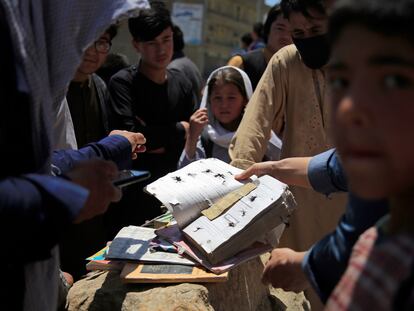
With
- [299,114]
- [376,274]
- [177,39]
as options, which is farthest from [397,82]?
[177,39]

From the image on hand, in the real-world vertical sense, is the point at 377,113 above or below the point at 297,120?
above

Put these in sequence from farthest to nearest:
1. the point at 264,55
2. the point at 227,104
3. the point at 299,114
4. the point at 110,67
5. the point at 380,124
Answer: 1. the point at 110,67
2. the point at 264,55
3. the point at 227,104
4. the point at 299,114
5. the point at 380,124

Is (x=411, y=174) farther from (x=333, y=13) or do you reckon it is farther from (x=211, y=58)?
(x=211, y=58)

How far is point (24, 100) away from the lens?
112 cm

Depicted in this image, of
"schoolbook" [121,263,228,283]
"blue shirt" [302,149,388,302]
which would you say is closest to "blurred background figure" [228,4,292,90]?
"schoolbook" [121,263,228,283]

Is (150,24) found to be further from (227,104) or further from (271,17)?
(271,17)

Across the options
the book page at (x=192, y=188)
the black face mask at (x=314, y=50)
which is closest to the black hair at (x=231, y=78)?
the black face mask at (x=314, y=50)

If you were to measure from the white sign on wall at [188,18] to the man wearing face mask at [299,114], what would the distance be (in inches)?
284

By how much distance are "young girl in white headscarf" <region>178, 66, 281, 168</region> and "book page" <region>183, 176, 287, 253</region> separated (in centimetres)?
132

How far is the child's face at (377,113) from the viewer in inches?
31.7

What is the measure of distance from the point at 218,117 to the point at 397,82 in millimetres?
2569

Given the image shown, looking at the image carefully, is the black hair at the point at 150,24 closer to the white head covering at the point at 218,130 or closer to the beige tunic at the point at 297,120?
the white head covering at the point at 218,130

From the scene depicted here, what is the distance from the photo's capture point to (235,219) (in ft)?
6.06

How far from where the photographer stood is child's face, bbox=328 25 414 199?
0.81 m
